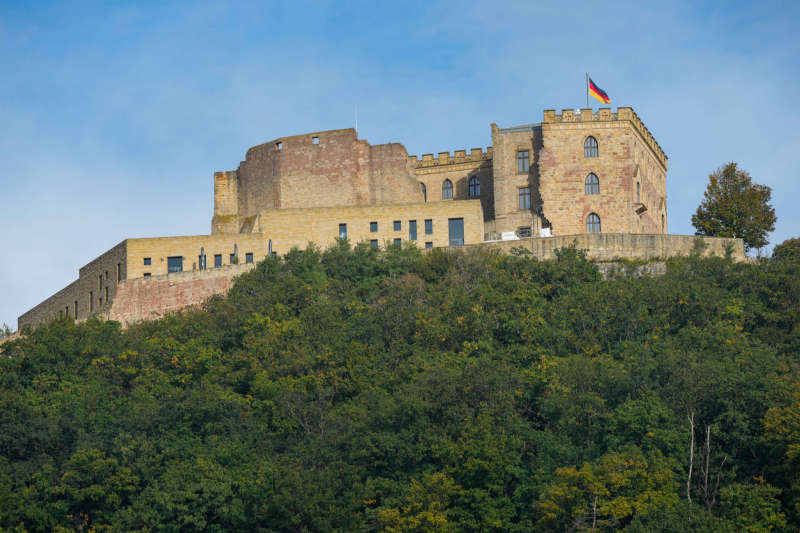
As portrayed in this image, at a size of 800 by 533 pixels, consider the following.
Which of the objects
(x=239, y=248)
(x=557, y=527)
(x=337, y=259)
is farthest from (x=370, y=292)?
(x=557, y=527)

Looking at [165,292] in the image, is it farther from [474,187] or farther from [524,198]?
[524,198]

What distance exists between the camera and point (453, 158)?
249ft

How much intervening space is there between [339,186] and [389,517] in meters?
29.8

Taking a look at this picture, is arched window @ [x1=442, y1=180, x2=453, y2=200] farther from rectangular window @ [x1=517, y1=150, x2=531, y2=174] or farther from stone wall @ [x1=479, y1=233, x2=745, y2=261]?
stone wall @ [x1=479, y1=233, x2=745, y2=261]

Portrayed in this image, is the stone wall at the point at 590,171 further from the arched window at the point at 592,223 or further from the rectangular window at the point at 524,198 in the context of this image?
the rectangular window at the point at 524,198

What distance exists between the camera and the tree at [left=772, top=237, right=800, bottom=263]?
2561 inches

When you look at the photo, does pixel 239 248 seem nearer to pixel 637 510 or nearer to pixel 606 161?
pixel 606 161

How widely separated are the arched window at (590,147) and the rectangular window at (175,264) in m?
21.6

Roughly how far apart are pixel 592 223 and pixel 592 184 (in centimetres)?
206

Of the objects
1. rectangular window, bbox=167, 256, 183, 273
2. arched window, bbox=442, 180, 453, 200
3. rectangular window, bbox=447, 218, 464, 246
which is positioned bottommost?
Result: rectangular window, bbox=167, 256, 183, 273

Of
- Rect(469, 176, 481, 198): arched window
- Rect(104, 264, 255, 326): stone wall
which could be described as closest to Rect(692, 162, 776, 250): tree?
Rect(469, 176, 481, 198): arched window

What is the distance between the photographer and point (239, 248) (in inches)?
2729

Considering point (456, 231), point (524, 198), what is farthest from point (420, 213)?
point (524, 198)

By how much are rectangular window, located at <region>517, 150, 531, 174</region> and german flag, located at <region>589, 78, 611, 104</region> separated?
182 inches
